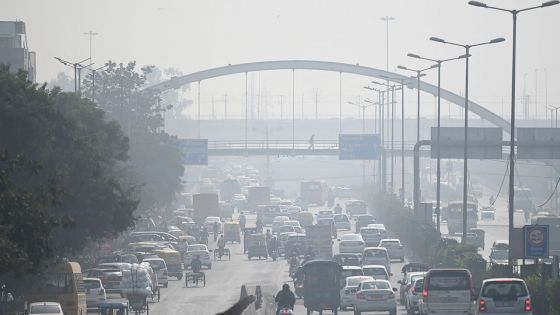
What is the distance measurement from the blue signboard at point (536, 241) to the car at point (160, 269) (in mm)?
25747

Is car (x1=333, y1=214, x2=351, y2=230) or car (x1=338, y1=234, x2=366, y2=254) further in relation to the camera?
car (x1=333, y1=214, x2=351, y2=230)

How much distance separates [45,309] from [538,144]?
50.8m

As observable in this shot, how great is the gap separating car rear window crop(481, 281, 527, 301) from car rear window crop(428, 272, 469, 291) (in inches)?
186

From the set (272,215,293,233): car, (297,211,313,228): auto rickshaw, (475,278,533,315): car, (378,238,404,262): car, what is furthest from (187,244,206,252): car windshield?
(475,278,533,315): car

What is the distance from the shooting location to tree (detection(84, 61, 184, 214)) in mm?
121250

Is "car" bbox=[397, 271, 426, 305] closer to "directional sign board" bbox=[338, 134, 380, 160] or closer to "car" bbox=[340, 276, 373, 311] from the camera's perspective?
"car" bbox=[340, 276, 373, 311]

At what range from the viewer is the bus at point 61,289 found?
5278 cm

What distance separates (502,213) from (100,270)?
99890mm

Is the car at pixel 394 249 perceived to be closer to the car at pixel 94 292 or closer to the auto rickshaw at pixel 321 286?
the auto rickshaw at pixel 321 286

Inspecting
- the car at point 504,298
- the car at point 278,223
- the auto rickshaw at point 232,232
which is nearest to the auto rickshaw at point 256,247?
the car at point 278,223

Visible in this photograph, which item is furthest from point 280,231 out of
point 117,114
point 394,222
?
point 117,114

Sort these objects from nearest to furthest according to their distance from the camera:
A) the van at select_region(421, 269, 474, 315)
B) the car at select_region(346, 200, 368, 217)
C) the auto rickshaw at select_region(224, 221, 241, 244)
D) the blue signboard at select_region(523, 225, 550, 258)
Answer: the van at select_region(421, 269, 474, 315) → the blue signboard at select_region(523, 225, 550, 258) → the auto rickshaw at select_region(224, 221, 241, 244) → the car at select_region(346, 200, 368, 217)

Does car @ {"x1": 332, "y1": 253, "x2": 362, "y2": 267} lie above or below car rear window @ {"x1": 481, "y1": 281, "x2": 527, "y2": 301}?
below

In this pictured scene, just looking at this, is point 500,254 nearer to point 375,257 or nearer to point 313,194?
point 375,257
